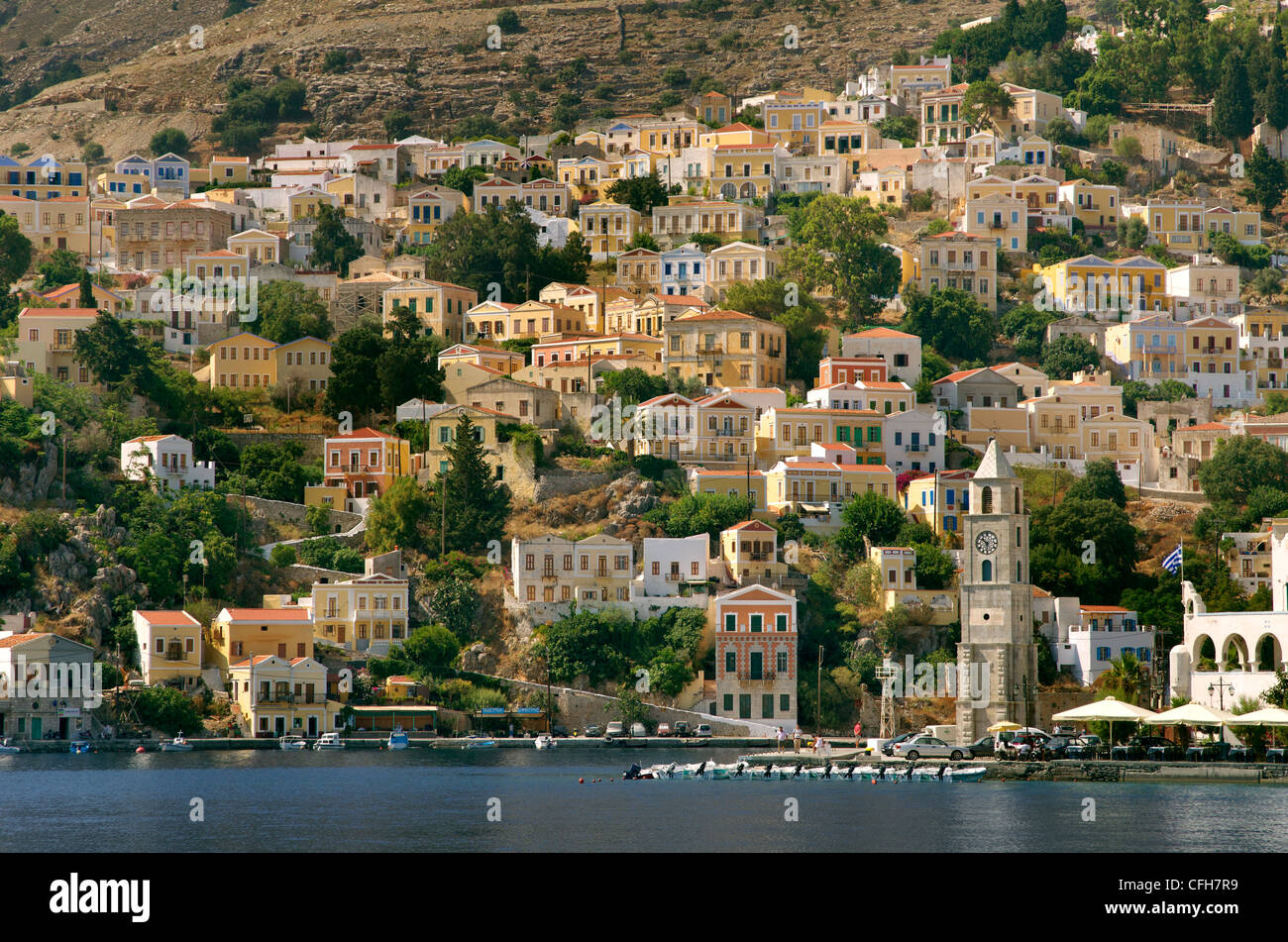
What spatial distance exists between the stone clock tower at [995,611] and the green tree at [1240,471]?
18.0 m

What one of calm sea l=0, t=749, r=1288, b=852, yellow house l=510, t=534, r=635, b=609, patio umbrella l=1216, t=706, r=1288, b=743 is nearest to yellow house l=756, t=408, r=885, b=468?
yellow house l=510, t=534, r=635, b=609

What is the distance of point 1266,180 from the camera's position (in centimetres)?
12769

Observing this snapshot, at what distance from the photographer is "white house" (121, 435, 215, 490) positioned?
278 feet

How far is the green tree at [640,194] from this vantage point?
117375 mm

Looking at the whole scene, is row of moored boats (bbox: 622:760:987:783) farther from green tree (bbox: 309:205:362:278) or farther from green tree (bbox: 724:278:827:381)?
green tree (bbox: 309:205:362:278)

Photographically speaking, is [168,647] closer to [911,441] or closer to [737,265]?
[911,441]

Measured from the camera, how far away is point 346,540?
278ft

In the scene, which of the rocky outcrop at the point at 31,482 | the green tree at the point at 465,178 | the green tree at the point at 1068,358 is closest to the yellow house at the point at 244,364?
the rocky outcrop at the point at 31,482

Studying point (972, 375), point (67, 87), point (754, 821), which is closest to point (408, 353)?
point (972, 375)

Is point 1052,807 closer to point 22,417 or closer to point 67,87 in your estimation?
point 22,417

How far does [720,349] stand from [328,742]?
2972 cm

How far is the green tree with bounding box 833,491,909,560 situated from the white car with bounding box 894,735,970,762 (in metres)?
12.8

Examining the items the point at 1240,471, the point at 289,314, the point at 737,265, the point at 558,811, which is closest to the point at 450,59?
the point at 737,265

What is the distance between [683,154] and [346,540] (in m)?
46.9
